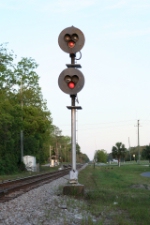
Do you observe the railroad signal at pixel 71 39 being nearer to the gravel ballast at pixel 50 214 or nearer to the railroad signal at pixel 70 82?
the railroad signal at pixel 70 82

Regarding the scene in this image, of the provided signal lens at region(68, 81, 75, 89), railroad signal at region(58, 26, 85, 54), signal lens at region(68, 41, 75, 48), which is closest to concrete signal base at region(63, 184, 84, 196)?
signal lens at region(68, 81, 75, 89)

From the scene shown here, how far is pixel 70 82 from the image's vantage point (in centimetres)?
1379

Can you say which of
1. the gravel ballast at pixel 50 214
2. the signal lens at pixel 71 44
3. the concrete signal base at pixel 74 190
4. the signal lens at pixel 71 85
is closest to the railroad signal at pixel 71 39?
the signal lens at pixel 71 44

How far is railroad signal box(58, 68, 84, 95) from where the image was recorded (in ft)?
45.1

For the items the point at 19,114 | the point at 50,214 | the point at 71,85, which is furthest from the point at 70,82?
the point at 19,114

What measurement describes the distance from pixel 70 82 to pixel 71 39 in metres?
1.49

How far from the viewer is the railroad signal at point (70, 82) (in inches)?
542

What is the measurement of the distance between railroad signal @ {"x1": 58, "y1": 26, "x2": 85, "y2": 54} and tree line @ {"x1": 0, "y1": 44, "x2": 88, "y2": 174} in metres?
34.5

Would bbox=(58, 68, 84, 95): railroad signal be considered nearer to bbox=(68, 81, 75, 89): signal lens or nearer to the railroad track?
bbox=(68, 81, 75, 89): signal lens

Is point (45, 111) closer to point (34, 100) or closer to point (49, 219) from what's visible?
point (34, 100)

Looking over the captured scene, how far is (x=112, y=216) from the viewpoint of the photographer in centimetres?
1000

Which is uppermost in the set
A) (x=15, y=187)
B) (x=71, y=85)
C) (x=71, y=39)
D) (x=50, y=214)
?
(x=71, y=39)

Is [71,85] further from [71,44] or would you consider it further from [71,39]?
[71,39]

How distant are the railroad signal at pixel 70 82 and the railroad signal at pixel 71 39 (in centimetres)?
92
